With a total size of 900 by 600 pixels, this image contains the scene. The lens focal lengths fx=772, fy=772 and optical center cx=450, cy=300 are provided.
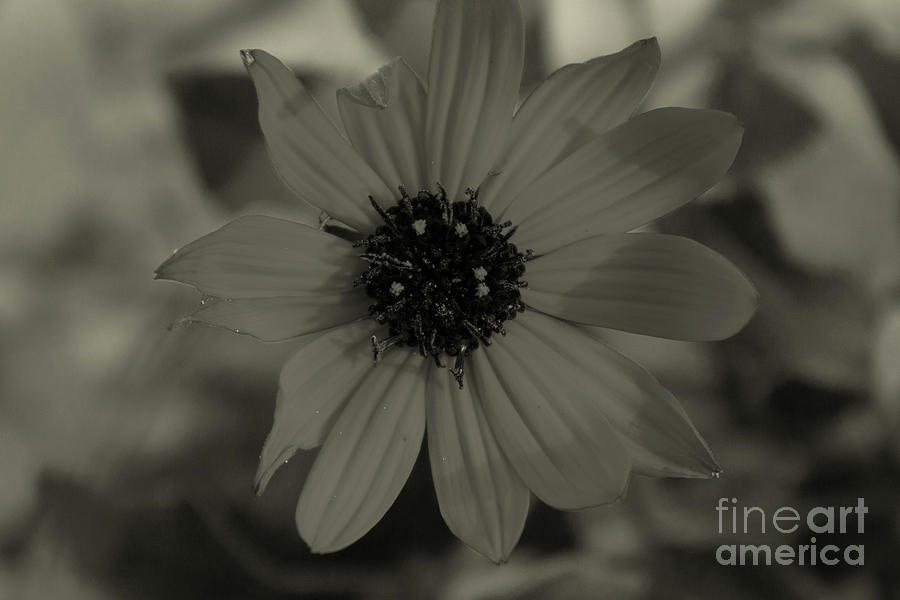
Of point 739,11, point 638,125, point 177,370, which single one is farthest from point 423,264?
point 739,11

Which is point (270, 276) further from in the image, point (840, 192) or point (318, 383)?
point (840, 192)

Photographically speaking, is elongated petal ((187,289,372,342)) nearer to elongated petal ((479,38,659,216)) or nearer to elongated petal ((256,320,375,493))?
elongated petal ((256,320,375,493))

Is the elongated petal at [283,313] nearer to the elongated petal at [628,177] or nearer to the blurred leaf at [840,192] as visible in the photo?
the elongated petal at [628,177]

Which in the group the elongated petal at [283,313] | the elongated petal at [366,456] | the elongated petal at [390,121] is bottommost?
the elongated petal at [366,456]

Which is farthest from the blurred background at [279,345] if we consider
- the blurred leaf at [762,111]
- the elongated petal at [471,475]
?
the elongated petal at [471,475]

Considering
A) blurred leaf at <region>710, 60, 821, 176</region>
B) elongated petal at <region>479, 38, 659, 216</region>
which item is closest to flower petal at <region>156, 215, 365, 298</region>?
elongated petal at <region>479, 38, 659, 216</region>

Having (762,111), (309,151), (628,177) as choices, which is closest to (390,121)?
(309,151)

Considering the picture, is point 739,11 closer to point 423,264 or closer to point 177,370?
point 423,264
